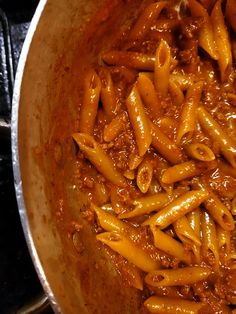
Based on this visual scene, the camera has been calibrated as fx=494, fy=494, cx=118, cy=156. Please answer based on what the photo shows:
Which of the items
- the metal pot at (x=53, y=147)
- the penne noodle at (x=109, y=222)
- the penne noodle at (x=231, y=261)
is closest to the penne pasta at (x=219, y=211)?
the penne noodle at (x=231, y=261)

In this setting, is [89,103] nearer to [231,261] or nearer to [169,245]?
[169,245]

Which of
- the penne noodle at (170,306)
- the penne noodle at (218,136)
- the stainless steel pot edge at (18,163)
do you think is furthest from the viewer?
the penne noodle at (218,136)

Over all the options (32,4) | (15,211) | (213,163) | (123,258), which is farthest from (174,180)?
(32,4)

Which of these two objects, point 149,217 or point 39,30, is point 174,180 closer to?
point 149,217

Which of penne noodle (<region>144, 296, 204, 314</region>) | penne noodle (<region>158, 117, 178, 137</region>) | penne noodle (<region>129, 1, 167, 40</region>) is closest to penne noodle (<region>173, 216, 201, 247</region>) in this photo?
penne noodle (<region>144, 296, 204, 314</region>)

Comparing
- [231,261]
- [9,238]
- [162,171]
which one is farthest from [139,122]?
[9,238]

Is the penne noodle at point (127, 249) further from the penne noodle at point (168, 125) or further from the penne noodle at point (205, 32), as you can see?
the penne noodle at point (205, 32)
